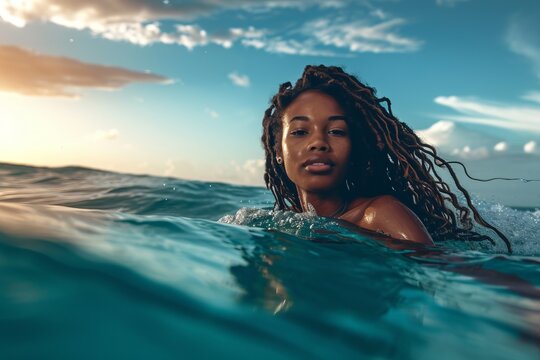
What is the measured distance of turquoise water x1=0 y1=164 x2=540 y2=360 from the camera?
1408 millimetres

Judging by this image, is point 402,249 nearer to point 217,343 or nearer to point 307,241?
point 307,241

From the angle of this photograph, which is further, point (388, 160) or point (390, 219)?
point (388, 160)

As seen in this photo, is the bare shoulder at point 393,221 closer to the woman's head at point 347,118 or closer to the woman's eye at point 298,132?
the woman's head at point 347,118

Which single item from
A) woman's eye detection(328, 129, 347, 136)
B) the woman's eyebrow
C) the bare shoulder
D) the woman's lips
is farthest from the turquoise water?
the woman's eyebrow

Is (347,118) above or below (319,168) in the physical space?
above

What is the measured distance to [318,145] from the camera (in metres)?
3.96

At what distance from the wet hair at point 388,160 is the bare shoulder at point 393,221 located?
2.19 feet

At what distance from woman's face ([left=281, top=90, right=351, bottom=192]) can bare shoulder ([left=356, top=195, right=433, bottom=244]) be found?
528 millimetres

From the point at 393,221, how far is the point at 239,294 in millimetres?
1828

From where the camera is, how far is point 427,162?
4184mm

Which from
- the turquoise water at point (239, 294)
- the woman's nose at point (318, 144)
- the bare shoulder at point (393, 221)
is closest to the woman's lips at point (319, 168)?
the woman's nose at point (318, 144)

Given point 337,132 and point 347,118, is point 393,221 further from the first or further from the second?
point 347,118

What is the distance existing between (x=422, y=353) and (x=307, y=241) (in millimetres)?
1454

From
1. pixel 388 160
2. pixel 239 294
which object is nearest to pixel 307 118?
pixel 388 160
